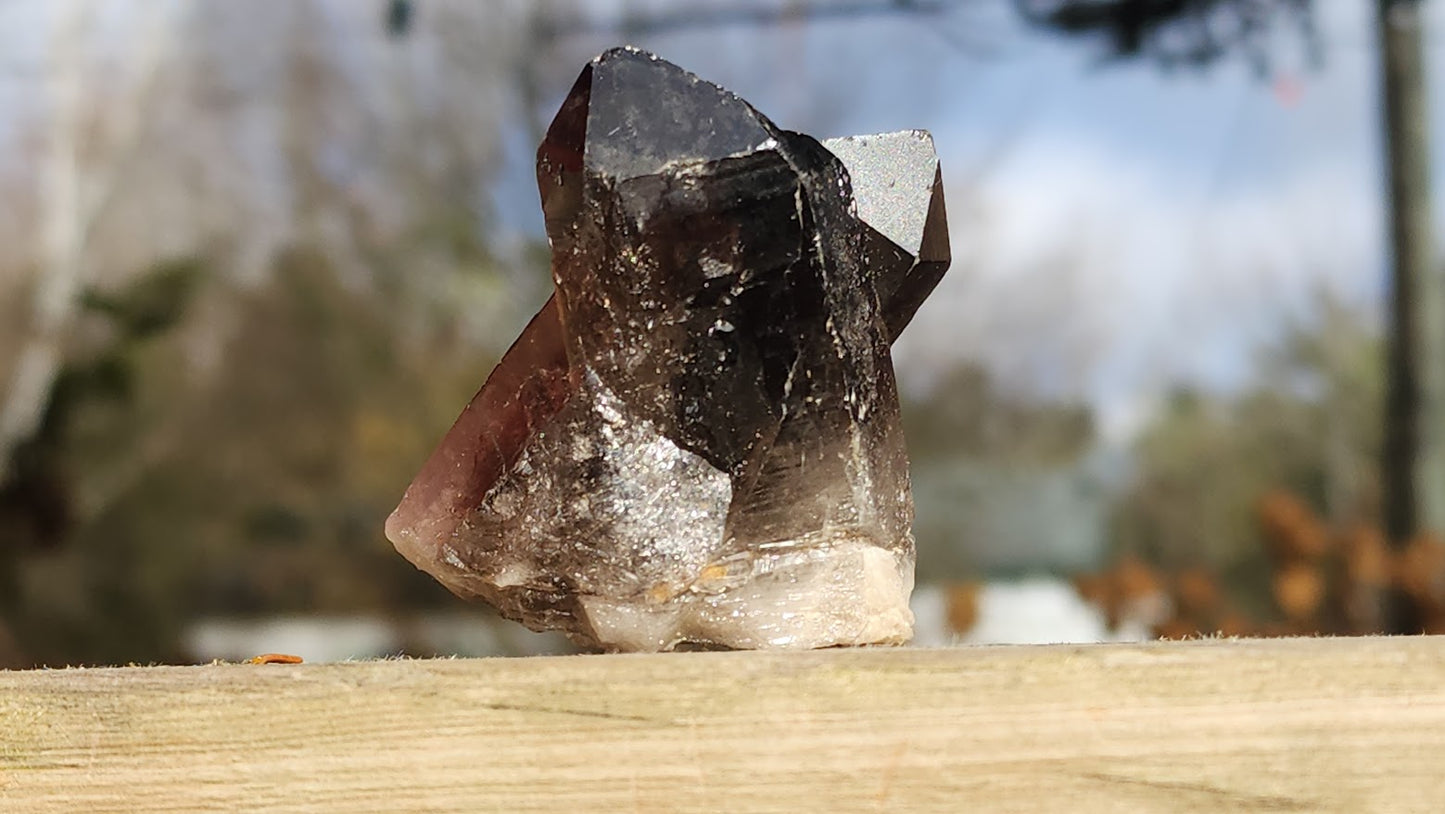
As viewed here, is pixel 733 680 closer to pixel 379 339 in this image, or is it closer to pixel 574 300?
pixel 574 300

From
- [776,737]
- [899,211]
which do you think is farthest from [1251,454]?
[776,737]

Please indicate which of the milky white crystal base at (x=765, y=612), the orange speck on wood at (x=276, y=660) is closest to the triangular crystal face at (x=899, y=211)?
the milky white crystal base at (x=765, y=612)

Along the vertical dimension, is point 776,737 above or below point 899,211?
below

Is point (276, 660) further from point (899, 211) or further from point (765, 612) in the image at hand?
point (899, 211)

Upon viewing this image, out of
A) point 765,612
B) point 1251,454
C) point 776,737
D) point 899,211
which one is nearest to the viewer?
point 776,737

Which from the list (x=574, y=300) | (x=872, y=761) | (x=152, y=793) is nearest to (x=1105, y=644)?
(x=872, y=761)

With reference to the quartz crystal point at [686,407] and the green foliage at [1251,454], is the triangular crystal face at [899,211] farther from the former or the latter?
the green foliage at [1251,454]

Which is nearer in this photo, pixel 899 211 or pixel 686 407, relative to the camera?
pixel 686 407
